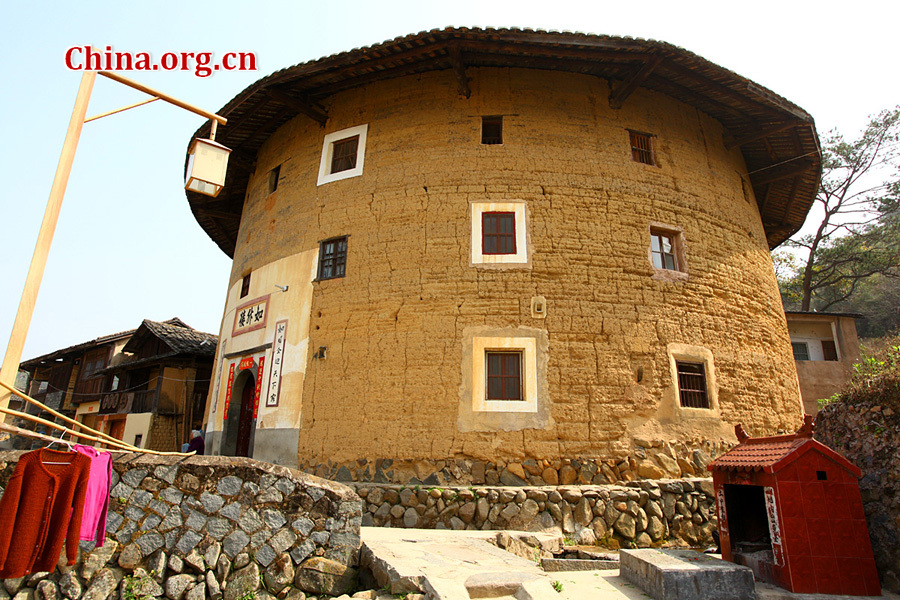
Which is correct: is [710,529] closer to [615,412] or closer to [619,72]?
[615,412]

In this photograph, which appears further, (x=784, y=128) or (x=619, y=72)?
(x=784, y=128)

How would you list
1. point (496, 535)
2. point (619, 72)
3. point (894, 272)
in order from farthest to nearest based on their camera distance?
point (894, 272)
point (619, 72)
point (496, 535)

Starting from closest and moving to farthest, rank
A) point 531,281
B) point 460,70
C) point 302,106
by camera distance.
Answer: point 531,281 < point 460,70 < point 302,106

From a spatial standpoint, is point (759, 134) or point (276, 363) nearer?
point (276, 363)

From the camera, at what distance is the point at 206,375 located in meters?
22.6

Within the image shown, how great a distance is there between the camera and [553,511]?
9.27m

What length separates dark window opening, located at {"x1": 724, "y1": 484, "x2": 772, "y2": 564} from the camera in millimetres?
7252

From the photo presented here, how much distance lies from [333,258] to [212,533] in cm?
698

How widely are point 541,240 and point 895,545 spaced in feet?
23.2

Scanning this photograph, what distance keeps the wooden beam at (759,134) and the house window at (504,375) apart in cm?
828

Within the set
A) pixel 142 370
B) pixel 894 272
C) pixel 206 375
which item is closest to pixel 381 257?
pixel 206 375

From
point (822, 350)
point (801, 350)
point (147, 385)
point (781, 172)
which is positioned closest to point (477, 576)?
point (781, 172)

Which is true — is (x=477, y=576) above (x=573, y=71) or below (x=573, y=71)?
below

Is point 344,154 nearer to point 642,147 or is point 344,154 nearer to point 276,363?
point 276,363
